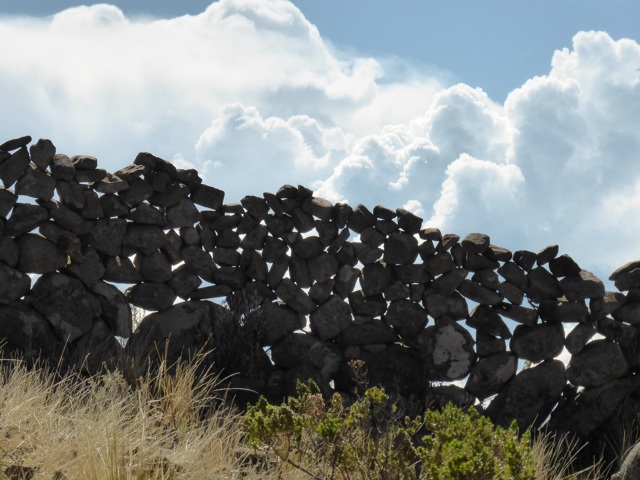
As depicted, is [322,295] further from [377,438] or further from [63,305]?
[377,438]

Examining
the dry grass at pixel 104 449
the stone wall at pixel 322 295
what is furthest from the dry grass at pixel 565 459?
the dry grass at pixel 104 449

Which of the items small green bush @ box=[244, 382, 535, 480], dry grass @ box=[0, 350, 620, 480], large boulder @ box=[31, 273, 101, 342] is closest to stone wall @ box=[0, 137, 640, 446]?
large boulder @ box=[31, 273, 101, 342]

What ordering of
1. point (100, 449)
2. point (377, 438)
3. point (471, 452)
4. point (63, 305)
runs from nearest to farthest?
1. point (471, 452)
2. point (100, 449)
3. point (377, 438)
4. point (63, 305)

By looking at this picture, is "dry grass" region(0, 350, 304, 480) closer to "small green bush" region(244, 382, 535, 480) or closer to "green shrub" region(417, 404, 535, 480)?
"small green bush" region(244, 382, 535, 480)

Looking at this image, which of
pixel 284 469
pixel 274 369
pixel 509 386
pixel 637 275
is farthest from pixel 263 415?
pixel 637 275

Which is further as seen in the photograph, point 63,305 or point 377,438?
point 63,305

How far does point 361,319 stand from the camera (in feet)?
25.1

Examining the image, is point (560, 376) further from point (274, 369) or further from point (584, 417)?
point (274, 369)

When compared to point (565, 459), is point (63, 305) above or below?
above

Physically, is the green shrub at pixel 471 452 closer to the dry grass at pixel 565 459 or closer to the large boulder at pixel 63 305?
the dry grass at pixel 565 459

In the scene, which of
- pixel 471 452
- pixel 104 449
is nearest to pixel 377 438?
pixel 471 452

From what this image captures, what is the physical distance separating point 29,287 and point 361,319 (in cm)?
291

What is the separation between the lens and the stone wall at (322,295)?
713cm

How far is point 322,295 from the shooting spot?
7535 mm
